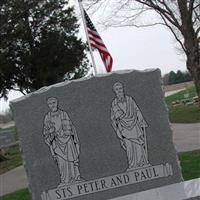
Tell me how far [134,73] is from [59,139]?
1.46 metres

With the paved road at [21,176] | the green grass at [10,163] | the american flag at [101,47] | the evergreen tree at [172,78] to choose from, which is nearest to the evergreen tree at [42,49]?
the green grass at [10,163]

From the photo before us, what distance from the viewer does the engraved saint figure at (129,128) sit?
772 centimetres

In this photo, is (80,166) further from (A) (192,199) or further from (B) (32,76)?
(B) (32,76)

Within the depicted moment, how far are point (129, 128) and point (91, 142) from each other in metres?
0.59

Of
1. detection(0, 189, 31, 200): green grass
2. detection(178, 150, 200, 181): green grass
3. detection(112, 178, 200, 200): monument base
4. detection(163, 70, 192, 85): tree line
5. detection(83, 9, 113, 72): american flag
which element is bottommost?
detection(163, 70, 192, 85): tree line

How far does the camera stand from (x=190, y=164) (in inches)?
452

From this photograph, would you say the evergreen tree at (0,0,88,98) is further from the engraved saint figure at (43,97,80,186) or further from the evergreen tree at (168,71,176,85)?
the evergreen tree at (168,71,176,85)

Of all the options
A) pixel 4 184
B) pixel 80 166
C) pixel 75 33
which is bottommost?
pixel 4 184

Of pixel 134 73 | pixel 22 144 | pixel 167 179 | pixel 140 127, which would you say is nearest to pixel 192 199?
pixel 167 179

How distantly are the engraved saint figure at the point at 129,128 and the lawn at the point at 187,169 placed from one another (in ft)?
7.92

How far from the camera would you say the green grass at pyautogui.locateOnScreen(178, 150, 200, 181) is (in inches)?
398

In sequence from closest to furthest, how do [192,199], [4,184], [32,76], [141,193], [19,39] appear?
[192,199], [141,193], [4,184], [19,39], [32,76]

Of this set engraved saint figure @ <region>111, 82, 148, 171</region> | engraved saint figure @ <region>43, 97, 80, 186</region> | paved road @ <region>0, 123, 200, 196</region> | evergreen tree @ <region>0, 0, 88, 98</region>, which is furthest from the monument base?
evergreen tree @ <region>0, 0, 88, 98</region>

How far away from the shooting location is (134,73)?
784cm
